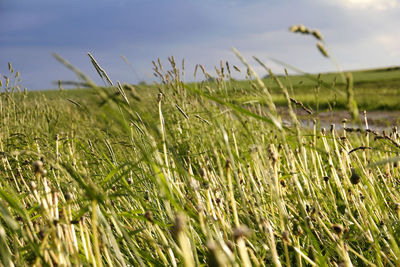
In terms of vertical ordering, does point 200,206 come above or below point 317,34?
below

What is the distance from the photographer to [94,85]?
2.27 ft

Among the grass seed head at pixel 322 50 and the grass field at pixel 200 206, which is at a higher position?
the grass seed head at pixel 322 50

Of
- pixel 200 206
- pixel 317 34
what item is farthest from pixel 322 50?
pixel 200 206

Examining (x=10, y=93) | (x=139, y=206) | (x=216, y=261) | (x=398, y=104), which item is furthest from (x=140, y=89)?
(x=398, y=104)

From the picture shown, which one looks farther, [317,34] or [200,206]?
[200,206]

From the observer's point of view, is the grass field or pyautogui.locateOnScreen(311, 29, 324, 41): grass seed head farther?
the grass field

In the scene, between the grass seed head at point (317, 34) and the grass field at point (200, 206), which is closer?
the grass seed head at point (317, 34)

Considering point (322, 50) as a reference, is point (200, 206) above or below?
below

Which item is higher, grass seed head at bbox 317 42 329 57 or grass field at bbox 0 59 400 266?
grass seed head at bbox 317 42 329 57

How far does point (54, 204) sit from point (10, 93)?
9.83 feet

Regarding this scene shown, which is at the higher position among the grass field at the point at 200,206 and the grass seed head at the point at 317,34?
the grass seed head at the point at 317,34

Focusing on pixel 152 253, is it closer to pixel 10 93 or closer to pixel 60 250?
pixel 60 250

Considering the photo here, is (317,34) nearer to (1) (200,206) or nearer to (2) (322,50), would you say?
(2) (322,50)

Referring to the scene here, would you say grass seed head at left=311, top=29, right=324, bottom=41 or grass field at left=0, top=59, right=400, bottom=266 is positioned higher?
grass seed head at left=311, top=29, right=324, bottom=41
